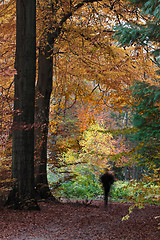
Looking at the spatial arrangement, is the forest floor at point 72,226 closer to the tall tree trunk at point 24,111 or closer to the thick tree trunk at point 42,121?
the tall tree trunk at point 24,111

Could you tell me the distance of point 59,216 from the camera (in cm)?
559

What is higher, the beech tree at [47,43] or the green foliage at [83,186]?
the beech tree at [47,43]

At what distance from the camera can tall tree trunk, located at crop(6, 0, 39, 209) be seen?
19.1 ft

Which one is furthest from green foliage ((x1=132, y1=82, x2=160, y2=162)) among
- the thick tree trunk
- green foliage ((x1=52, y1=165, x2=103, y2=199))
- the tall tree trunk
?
green foliage ((x1=52, y1=165, x2=103, y2=199))

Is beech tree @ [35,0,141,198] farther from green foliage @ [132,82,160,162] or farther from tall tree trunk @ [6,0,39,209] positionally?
green foliage @ [132,82,160,162]

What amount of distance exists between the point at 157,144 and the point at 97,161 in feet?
27.0

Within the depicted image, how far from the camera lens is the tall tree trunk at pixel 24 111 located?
5832mm

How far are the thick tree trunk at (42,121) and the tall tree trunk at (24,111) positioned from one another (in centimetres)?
119

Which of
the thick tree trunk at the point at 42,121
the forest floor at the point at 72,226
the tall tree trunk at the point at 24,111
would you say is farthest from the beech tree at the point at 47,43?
the forest floor at the point at 72,226

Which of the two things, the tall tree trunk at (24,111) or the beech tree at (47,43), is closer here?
the tall tree trunk at (24,111)

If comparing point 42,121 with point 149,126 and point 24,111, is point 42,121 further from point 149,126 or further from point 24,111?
point 149,126

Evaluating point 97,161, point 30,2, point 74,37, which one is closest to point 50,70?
point 74,37

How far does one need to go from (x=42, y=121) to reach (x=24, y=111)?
5.41 feet

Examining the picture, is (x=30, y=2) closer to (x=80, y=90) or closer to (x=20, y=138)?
(x=20, y=138)
